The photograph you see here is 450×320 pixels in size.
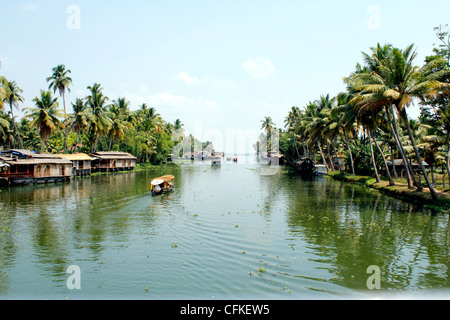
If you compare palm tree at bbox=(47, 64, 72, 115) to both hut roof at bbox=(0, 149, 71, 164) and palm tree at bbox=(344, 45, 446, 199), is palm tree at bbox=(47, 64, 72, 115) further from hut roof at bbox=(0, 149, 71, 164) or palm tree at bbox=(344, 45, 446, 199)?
palm tree at bbox=(344, 45, 446, 199)

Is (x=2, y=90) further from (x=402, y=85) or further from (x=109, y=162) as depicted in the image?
(x=402, y=85)

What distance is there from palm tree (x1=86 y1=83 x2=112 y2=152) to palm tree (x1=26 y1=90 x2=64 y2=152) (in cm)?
774

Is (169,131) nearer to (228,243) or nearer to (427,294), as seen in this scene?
(228,243)

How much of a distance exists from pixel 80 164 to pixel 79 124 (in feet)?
25.4

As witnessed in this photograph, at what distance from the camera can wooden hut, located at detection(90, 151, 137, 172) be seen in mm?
60419

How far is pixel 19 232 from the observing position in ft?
60.8

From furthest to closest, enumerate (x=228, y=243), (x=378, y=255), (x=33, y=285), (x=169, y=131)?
(x=169, y=131) < (x=228, y=243) < (x=378, y=255) < (x=33, y=285)

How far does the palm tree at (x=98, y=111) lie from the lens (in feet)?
194

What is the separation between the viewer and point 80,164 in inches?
2156

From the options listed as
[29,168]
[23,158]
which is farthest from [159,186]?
[23,158]

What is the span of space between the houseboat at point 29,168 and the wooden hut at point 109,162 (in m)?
12.6
